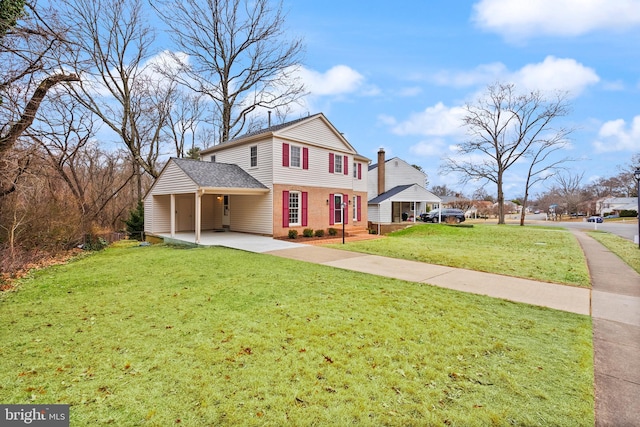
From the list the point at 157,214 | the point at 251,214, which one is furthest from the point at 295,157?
the point at 157,214

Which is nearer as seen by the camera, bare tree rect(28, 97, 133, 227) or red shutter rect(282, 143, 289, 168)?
bare tree rect(28, 97, 133, 227)

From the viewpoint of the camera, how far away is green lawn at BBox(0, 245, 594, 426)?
98.7 inches

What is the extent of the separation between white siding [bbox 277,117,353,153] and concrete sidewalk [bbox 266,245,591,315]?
25.7ft

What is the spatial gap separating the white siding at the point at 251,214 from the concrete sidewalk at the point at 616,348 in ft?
40.7

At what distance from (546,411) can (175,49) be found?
2800cm

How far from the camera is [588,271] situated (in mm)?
8430

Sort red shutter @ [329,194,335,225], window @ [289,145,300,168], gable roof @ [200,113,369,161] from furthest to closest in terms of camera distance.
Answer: red shutter @ [329,194,335,225]
window @ [289,145,300,168]
gable roof @ [200,113,369,161]

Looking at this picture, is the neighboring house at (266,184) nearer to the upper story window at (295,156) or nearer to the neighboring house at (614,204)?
the upper story window at (295,156)

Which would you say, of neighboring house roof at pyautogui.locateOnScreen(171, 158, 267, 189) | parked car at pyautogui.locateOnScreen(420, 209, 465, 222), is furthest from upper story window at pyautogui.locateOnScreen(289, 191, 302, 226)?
parked car at pyautogui.locateOnScreen(420, 209, 465, 222)

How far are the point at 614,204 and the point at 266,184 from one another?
2673 inches

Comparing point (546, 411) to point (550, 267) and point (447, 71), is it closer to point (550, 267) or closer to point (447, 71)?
point (550, 267)

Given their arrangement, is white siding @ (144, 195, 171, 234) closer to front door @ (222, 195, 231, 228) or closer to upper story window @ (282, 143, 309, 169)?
front door @ (222, 195, 231, 228)

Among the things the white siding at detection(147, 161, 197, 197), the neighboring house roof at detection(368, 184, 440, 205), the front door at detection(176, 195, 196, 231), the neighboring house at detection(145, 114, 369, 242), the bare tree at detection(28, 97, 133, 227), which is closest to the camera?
the white siding at detection(147, 161, 197, 197)

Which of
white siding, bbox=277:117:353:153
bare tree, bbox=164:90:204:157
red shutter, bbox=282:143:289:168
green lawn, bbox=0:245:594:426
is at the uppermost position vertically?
bare tree, bbox=164:90:204:157
